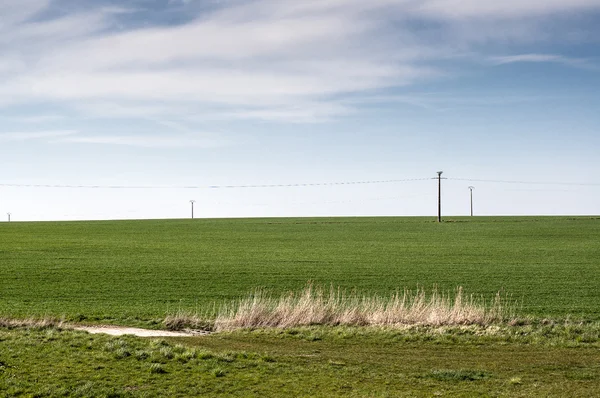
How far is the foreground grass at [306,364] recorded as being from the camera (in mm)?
13734

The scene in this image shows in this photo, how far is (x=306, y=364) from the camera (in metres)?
16.1

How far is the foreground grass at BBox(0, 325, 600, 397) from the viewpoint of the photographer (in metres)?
13.7

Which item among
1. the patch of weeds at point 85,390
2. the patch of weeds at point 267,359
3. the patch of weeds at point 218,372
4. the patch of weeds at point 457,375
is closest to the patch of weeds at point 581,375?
the patch of weeds at point 457,375

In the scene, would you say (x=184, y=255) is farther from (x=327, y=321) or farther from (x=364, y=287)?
(x=327, y=321)

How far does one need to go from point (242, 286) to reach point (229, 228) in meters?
60.7

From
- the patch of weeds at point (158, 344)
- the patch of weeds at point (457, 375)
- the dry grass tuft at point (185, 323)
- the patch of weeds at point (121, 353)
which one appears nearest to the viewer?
the patch of weeds at point (457, 375)

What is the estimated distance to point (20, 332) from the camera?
66.8 feet

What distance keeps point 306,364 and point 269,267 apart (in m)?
30.0

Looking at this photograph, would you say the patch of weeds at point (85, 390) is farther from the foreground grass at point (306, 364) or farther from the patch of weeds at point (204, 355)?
the patch of weeds at point (204, 355)

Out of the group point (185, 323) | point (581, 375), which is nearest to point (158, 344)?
point (185, 323)

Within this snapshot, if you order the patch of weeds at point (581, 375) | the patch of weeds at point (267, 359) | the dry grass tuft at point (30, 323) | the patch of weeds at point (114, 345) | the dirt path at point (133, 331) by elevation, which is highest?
the patch of weeds at point (114, 345)

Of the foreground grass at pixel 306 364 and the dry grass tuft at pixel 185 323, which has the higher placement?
the foreground grass at pixel 306 364

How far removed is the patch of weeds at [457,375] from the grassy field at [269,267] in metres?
12.7

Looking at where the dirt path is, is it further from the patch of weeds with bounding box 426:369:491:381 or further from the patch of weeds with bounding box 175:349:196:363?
the patch of weeds with bounding box 426:369:491:381
